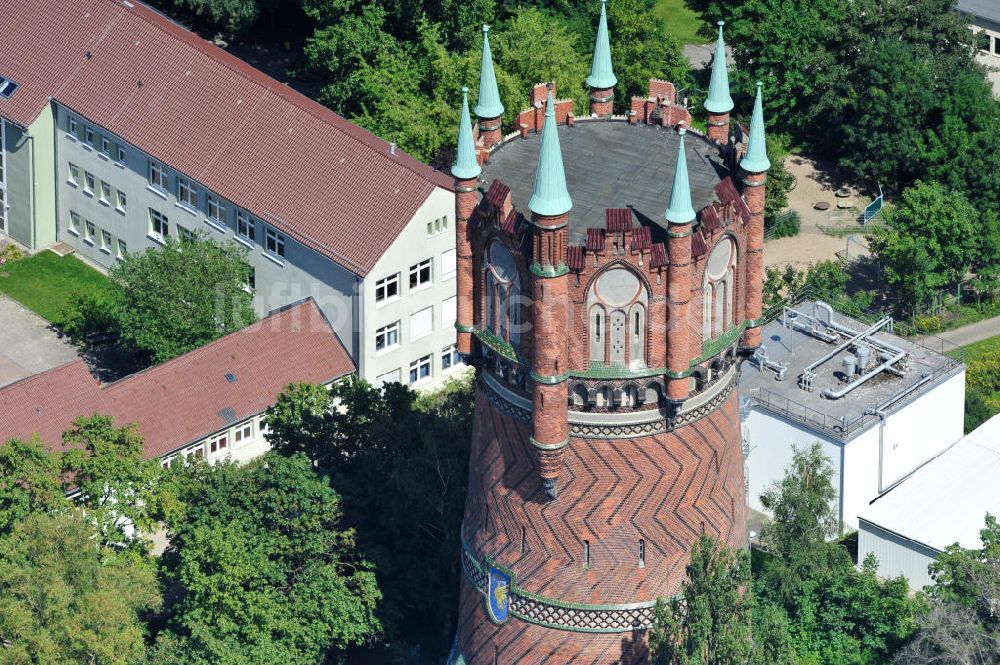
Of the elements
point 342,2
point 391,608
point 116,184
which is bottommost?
point 391,608

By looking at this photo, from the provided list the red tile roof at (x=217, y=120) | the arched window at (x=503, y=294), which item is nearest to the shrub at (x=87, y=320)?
the red tile roof at (x=217, y=120)

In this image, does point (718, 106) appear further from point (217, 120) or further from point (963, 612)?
point (217, 120)

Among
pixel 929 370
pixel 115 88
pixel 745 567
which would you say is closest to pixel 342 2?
pixel 115 88

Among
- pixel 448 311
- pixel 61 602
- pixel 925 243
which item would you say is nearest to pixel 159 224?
pixel 448 311

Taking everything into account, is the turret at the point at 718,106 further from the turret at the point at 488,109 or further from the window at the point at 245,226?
the window at the point at 245,226

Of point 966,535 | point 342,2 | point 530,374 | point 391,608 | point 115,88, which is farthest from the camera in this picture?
point 342,2

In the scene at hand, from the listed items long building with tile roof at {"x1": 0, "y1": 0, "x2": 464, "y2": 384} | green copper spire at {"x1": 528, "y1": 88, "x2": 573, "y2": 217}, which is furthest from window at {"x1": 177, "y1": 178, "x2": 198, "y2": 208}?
green copper spire at {"x1": 528, "y1": 88, "x2": 573, "y2": 217}

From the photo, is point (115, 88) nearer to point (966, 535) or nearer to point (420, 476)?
point (420, 476)

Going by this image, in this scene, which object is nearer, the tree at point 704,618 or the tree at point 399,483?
the tree at point 704,618
